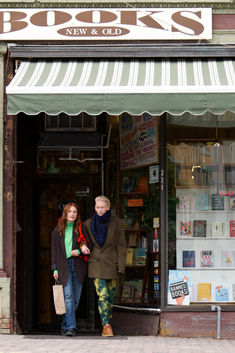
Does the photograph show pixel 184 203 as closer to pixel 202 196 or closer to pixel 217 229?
pixel 202 196

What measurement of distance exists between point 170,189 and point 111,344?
7.67 feet

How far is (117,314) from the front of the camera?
9.95 m

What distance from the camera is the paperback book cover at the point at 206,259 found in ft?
31.5

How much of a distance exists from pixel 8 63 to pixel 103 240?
8.88 ft

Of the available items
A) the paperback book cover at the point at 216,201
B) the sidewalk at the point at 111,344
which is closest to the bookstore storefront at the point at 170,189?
the paperback book cover at the point at 216,201

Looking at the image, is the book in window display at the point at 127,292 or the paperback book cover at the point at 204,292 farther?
the book in window display at the point at 127,292

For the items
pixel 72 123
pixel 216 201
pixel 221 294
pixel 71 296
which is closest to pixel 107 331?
pixel 71 296

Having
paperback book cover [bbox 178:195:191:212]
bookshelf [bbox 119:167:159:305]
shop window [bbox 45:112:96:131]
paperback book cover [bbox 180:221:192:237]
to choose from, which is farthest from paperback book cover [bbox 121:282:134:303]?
shop window [bbox 45:112:96:131]

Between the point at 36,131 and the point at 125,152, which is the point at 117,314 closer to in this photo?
the point at 125,152

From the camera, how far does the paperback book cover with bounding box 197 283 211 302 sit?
945 centimetres

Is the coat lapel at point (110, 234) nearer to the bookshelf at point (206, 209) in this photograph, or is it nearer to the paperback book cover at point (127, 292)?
the bookshelf at point (206, 209)

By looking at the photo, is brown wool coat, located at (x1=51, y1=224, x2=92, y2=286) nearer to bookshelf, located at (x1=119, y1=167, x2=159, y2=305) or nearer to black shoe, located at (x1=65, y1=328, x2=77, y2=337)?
black shoe, located at (x1=65, y1=328, x2=77, y2=337)

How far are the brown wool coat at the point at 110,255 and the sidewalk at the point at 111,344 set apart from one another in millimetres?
837

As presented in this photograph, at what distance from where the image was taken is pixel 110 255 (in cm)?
916
